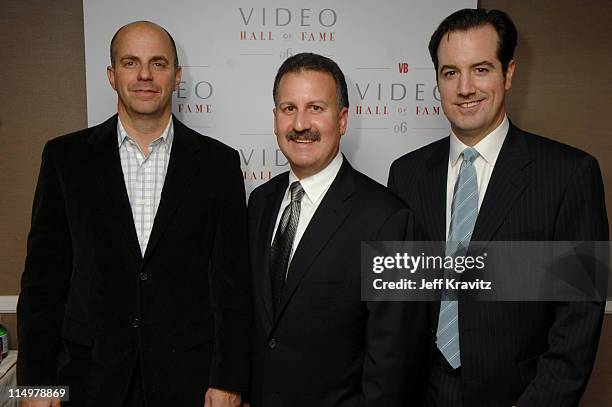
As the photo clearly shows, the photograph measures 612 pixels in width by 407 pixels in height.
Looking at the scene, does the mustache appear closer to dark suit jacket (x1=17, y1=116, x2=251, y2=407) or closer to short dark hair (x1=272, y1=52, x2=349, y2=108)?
short dark hair (x1=272, y1=52, x2=349, y2=108)

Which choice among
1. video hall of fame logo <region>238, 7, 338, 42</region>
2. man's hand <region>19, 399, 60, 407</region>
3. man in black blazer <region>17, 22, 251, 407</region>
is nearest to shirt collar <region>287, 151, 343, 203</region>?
man in black blazer <region>17, 22, 251, 407</region>

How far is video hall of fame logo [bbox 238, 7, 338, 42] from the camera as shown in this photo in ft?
7.51

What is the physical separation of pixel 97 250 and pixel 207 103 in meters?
0.93

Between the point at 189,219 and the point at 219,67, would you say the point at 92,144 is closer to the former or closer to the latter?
the point at 189,219

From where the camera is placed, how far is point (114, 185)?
5.29 feet

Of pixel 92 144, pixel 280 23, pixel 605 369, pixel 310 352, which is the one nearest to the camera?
pixel 310 352

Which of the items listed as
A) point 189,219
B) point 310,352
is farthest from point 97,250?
point 310,352

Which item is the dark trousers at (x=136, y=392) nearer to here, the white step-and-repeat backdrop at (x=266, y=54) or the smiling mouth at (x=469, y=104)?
the white step-and-repeat backdrop at (x=266, y=54)

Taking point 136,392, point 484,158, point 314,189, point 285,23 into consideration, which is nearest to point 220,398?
point 136,392

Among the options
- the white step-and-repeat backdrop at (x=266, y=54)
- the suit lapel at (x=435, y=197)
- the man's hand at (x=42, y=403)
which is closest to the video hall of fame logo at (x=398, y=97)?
the white step-and-repeat backdrop at (x=266, y=54)

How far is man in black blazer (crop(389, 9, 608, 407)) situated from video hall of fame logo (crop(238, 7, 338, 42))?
0.73 m

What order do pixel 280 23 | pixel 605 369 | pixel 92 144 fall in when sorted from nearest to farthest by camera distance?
pixel 92 144 < pixel 280 23 < pixel 605 369

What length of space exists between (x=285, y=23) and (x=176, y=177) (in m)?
0.98

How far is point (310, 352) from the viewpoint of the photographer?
1546 mm
